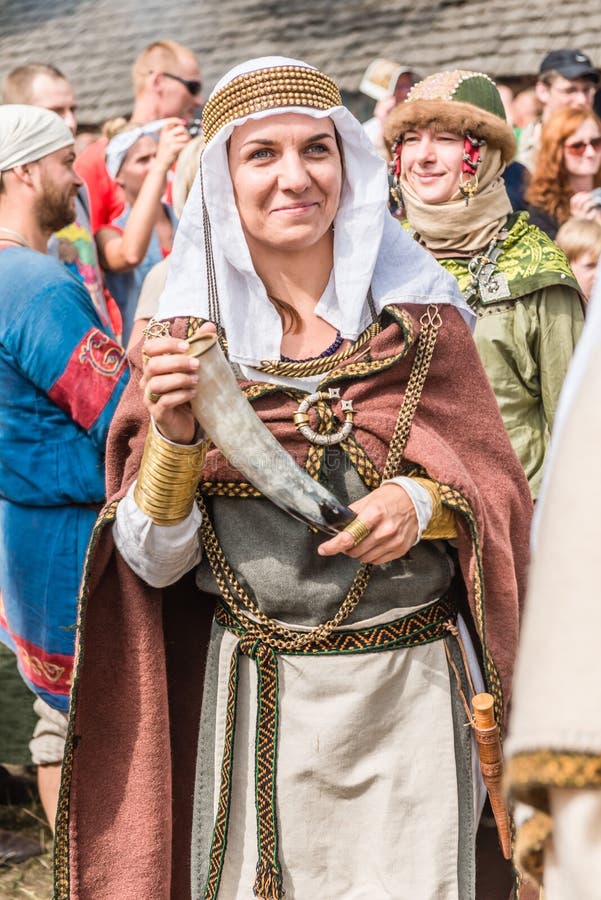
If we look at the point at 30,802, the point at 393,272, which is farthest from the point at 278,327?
the point at 30,802

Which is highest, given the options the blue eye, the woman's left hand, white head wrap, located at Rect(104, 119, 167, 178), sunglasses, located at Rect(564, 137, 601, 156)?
sunglasses, located at Rect(564, 137, 601, 156)

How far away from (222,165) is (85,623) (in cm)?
101

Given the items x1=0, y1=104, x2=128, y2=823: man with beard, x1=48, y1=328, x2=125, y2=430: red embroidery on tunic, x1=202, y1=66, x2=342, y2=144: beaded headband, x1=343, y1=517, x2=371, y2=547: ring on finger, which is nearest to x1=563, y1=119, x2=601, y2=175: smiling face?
x1=0, y1=104, x2=128, y2=823: man with beard

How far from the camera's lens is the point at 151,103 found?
23.2 feet

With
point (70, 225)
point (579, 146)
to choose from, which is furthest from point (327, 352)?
point (579, 146)

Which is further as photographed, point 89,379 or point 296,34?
point 296,34

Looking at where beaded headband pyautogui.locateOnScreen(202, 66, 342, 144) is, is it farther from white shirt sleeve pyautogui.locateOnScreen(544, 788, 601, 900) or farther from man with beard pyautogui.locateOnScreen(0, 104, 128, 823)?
white shirt sleeve pyautogui.locateOnScreen(544, 788, 601, 900)

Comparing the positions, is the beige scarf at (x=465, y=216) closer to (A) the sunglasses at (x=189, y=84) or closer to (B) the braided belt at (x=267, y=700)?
(B) the braided belt at (x=267, y=700)

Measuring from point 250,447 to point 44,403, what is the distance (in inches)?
63.4

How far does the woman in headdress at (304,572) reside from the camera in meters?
2.70

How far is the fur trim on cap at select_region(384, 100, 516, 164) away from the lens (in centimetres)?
427

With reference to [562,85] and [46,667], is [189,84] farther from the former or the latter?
[46,667]

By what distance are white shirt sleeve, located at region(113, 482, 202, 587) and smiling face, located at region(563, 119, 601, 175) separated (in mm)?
4283

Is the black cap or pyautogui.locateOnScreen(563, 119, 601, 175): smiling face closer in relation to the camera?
pyautogui.locateOnScreen(563, 119, 601, 175): smiling face
